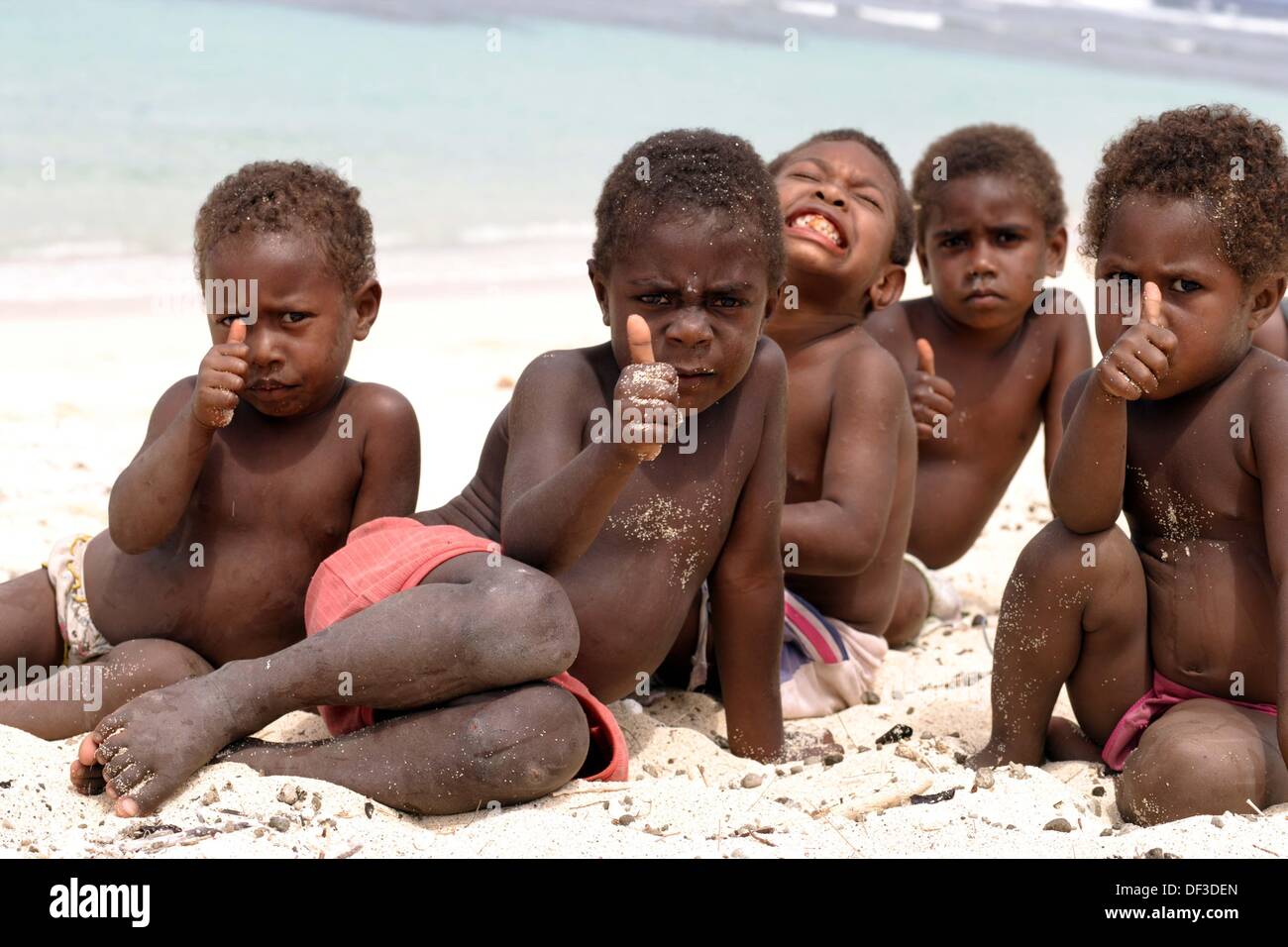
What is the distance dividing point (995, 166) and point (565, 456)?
8.23 ft

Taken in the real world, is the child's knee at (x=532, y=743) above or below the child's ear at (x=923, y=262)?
below

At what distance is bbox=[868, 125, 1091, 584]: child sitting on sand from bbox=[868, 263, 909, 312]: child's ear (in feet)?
1.23

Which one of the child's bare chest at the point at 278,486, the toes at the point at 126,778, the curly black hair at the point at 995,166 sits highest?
the curly black hair at the point at 995,166

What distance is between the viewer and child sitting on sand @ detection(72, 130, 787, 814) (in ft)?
9.34

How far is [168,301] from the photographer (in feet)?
29.3

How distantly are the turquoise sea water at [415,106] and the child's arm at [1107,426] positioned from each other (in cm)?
816

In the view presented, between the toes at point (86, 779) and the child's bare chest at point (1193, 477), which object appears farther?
the child's bare chest at point (1193, 477)

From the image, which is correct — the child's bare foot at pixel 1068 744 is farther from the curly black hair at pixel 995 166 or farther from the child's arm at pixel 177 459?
the curly black hair at pixel 995 166

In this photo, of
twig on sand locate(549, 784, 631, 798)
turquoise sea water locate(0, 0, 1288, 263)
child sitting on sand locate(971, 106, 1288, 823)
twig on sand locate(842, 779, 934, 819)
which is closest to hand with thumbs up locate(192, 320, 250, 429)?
twig on sand locate(549, 784, 631, 798)

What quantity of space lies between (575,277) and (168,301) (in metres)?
2.75

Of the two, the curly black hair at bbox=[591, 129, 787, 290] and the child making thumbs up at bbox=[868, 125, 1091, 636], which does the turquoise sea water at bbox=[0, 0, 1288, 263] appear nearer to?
the child making thumbs up at bbox=[868, 125, 1091, 636]

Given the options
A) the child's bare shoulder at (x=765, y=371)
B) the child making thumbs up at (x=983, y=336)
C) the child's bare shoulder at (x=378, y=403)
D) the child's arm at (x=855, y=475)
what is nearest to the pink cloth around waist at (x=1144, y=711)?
the child's arm at (x=855, y=475)

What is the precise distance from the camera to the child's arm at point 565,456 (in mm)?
2789

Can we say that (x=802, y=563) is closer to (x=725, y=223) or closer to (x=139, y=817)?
(x=725, y=223)
